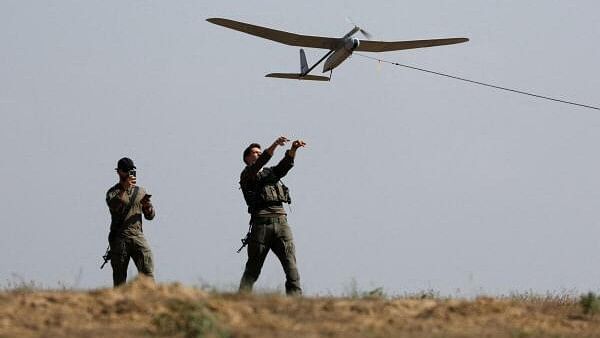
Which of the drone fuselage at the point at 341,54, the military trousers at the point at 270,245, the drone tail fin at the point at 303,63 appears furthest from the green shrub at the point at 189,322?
the drone tail fin at the point at 303,63

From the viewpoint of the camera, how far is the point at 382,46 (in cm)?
2562

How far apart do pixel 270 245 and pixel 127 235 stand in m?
1.90

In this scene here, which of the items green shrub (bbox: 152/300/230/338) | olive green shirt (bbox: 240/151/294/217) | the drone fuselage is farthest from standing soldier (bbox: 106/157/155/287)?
the drone fuselage

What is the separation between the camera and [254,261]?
11898mm

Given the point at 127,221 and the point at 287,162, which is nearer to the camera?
the point at 287,162

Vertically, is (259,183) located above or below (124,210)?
above

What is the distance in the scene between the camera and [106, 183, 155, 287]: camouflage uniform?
12.3 m

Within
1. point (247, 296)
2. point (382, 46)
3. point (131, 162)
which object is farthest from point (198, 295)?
point (382, 46)

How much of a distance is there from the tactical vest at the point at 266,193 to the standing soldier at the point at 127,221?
138 cm

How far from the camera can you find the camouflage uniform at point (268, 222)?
11812mm

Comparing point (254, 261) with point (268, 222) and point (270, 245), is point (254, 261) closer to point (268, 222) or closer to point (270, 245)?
point (270, 245)

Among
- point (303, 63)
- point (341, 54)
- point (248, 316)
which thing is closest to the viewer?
point (248, 316)

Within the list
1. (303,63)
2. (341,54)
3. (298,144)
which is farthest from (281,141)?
(303,63)

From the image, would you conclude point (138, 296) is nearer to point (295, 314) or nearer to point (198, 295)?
point (198, 295)
